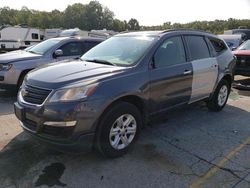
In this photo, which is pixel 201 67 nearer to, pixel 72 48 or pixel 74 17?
pixel 72 48

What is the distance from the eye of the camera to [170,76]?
4566mm

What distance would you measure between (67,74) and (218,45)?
3785 mm

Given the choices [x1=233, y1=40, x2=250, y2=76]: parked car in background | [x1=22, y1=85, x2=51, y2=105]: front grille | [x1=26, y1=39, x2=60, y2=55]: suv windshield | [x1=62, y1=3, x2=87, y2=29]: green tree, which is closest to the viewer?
[x1=22, y1=85, x2=51, y2=105]: front grille

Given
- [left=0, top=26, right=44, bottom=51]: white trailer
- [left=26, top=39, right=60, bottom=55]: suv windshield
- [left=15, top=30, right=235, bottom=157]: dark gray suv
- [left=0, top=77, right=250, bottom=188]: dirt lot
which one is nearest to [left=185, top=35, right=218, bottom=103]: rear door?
[left=15, top=30, right=235, bottom=157]: dark gray suv

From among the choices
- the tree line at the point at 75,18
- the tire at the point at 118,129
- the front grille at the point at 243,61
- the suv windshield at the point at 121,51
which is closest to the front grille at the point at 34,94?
the tire at the point at 118,129

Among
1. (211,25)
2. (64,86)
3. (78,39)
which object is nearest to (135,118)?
(64,86)

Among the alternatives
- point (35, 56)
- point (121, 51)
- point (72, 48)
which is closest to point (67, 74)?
point (121, 51)

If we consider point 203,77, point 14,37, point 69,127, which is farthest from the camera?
point 14,37

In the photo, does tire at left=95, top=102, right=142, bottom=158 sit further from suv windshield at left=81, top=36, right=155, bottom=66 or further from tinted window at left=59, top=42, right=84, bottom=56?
tinted window at left=59, top=42, right=84, bottom=56

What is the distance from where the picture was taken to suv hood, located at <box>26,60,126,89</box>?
143 inches

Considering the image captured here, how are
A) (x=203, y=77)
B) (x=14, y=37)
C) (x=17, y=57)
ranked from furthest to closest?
(x=14, y=37) → (x=17, y=57) → (x=203, y=77)

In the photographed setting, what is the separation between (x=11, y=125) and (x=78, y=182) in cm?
241

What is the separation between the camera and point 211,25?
245 ft

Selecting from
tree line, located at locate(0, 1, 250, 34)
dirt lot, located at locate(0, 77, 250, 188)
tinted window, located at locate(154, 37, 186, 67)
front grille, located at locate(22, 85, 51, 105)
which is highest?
tree line, located at locate(0, 1, 250, 34)
